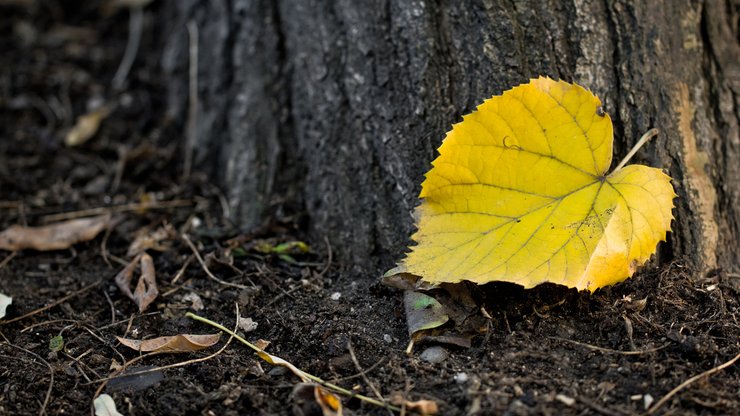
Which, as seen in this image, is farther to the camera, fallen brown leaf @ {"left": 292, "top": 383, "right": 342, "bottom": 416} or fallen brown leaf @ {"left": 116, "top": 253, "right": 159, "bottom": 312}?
fallen brown leaf @ {"left": 116, "top": 253, "right": 159, "bottom": 312}

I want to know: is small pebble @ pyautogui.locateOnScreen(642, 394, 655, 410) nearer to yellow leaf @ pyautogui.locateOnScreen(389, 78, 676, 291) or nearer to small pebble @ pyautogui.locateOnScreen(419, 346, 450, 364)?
yellow leaf @ pyautogui.locateOnScreen(389, 78, 676, 291)

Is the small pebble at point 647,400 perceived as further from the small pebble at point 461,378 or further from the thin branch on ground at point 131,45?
the thin branch on ground at point 131,45

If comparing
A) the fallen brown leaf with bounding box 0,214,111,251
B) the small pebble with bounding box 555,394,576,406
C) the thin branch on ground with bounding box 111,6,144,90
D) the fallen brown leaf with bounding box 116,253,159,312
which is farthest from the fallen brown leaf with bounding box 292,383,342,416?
the thin branch on ground with bounding box 111,6,144,90

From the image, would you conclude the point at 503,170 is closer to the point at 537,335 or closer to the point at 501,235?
the point at 501,235

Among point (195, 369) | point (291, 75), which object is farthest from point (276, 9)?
point (195, 369)

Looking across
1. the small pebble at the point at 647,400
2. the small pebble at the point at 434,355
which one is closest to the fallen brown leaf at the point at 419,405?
the small pebble at the point at 434,355

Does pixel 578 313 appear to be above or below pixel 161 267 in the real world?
above
